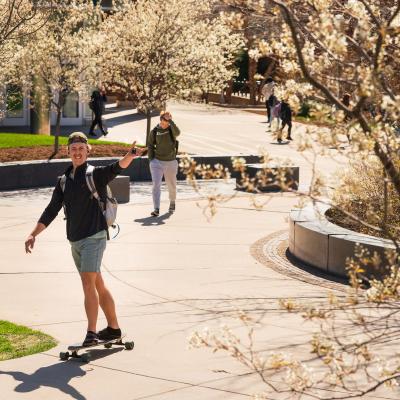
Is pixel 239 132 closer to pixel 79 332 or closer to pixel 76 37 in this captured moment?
pixel 76 37

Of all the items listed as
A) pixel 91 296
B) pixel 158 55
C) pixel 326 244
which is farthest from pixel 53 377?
pixel 158 55

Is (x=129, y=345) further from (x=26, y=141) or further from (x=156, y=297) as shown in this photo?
(x=26, y=141)

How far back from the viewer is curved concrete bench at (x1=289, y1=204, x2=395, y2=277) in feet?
39.2

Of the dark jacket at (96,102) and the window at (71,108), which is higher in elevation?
the dark jacket at (96,102)

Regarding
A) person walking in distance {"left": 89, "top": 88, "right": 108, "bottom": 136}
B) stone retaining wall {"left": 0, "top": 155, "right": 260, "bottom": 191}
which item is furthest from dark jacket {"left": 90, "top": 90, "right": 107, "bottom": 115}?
stone retaining wall {"left": 0, "top": 155, "right": 260, "bottom": 191}

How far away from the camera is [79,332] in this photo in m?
9.48

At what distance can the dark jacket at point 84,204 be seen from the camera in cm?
873

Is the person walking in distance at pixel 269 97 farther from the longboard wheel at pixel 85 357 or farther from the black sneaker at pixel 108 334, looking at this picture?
the longboard wheel at pixel 85 357

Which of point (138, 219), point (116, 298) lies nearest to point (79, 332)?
point (116, 298)

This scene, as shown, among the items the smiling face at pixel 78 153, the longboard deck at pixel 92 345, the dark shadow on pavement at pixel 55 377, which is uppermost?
the smiling face at pixel 78 153


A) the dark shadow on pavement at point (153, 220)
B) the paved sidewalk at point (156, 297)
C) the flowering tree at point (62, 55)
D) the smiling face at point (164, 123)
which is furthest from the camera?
the flowering tree at point (62, 55)

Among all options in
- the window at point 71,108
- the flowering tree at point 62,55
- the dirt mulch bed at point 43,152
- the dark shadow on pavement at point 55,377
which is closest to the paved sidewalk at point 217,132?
the window at point 71,108

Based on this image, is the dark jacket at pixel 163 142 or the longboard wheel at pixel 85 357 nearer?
the longboard wheel at pixel 85 357

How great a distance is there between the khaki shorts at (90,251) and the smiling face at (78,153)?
23.7 inches
